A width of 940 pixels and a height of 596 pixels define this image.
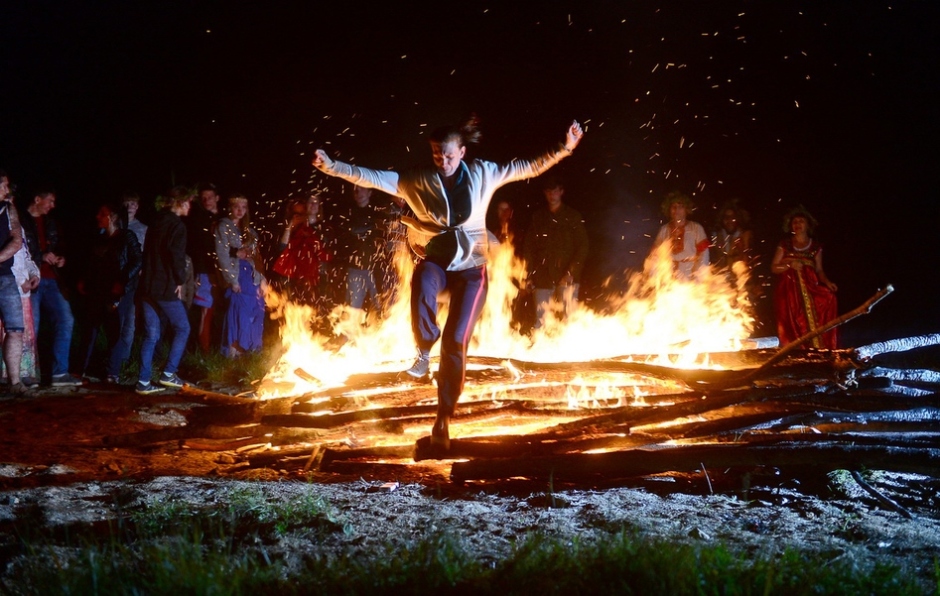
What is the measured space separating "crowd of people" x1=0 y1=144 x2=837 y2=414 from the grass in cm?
314

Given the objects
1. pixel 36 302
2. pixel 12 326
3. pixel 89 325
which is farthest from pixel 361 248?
pixel 12 326

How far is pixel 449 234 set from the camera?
600 cm

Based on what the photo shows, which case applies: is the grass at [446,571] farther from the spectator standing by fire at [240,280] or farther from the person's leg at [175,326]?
the spectator standing by fire at [240,280]

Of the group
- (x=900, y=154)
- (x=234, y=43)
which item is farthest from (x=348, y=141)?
(x=900, y=154)

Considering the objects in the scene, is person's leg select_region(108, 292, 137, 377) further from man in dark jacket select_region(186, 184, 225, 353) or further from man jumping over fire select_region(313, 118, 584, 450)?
man jumping over fire select_region(313, 118, 584, 450)

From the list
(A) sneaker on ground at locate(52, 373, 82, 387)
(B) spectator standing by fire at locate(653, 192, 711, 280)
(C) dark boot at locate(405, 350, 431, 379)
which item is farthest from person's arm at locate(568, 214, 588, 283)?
(A) sneaker on ground at locate(52, 373, 82, 387)

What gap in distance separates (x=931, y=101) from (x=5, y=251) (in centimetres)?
1513

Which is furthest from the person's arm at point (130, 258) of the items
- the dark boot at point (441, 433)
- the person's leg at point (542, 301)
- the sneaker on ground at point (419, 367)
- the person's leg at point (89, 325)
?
the dark boot at point (441, 433)

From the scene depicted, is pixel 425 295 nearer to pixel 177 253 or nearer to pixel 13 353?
pixel 177 253

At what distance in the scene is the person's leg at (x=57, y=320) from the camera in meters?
9.34

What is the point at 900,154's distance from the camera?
14539mm

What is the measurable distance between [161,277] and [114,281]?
1.16 metres

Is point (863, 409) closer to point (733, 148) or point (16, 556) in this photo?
point (16, 556)

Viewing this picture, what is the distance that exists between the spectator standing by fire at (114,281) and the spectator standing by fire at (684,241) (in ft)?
22.9
